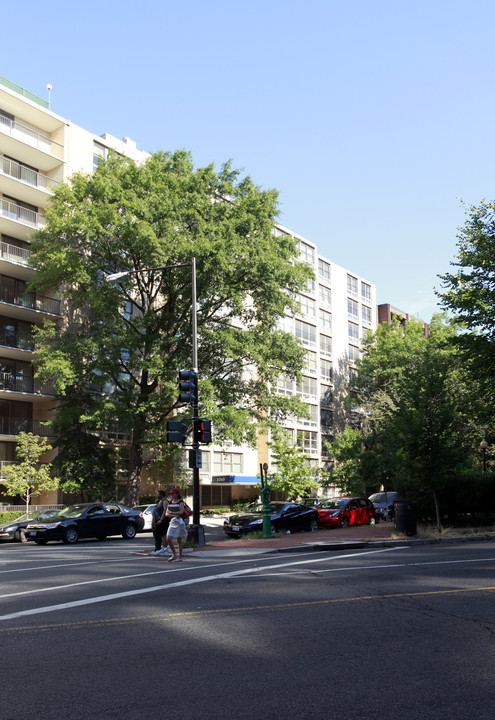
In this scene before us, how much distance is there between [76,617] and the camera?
7.87 meters

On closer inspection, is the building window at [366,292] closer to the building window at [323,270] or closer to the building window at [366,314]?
the building window at [366,314]

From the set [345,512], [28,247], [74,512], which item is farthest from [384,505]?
[28,247]

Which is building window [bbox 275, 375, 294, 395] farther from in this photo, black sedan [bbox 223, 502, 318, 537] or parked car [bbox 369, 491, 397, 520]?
black sedan [bbox 223, 502, 318, 537]

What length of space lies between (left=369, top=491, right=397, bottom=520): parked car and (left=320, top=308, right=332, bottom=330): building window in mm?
30326

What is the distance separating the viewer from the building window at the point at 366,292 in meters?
75.4

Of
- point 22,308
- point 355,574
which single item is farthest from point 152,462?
point 355,574

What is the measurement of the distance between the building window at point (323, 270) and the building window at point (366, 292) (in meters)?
8.50

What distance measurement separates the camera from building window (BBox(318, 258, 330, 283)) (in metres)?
66.8

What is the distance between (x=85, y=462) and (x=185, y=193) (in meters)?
15.2

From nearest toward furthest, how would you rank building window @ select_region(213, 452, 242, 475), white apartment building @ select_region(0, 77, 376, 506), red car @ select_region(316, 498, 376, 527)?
red car @ select_region(316, 498, 376, 527)
white apartment building @ select_region(0, 77, 376, 506)
building window @ select_region(213, 452, 242, 475)

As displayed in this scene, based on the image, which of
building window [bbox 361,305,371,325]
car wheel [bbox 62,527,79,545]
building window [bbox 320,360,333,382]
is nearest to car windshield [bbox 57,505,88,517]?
car wheel [bbox 62,527,79,545]

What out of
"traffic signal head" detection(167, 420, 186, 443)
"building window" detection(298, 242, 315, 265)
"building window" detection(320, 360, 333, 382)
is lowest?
"traffic signal head" detection(167, 420, 186, 443)

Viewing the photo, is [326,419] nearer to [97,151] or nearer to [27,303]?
[97,151]

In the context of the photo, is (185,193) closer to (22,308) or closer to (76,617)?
(22,308)
